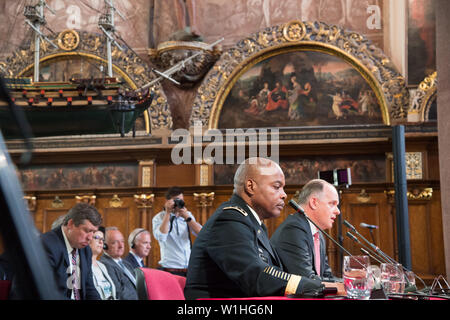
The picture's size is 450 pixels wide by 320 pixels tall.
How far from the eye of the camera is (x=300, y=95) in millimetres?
11742

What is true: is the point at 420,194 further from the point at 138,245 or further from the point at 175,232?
the point at 138,245

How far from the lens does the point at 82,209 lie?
13.7 feet

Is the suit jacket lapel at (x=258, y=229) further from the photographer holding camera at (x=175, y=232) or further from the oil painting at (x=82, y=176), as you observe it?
the oil painting at (x=82, y=176)

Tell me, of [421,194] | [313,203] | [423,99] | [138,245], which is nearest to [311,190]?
[313,203]

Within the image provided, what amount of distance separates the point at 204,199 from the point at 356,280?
30.1 ft

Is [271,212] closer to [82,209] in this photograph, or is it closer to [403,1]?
[82,209]

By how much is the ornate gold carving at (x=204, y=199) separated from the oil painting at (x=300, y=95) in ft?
5.01

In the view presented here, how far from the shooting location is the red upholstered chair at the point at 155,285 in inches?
106

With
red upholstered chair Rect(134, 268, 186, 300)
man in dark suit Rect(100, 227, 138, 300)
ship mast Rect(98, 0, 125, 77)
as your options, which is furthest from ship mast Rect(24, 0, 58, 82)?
red upholstered chair Rect(134, 268, 186, 300)

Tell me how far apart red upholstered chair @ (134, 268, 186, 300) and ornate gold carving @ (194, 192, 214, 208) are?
8497 millimetres

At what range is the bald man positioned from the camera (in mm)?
2531

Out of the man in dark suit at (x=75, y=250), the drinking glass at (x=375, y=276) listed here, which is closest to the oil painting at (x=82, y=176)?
the man in dark suit at (x=75, y=250)

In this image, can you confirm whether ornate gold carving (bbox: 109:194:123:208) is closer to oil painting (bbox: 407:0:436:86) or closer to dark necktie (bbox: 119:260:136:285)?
dark necktie (bbox: 119:260:136:285)
